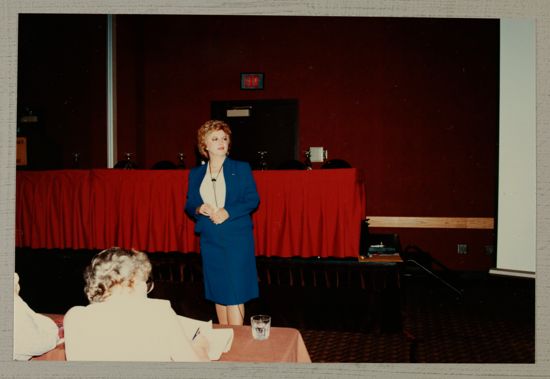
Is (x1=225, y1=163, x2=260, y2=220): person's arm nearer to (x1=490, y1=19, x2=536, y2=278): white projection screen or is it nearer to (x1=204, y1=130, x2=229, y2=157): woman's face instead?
(x1=204, y1=130, x2=229, y2=157): woman's face

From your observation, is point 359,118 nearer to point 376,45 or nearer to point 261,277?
point 376,45

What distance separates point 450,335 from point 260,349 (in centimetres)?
245

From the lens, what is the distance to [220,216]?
235 centimetres

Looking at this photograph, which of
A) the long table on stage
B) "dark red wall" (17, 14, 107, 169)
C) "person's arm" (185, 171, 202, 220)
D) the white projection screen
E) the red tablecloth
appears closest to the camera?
the long table on stage

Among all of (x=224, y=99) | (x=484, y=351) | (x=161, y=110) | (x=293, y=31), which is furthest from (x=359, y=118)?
(x=484, y=351)

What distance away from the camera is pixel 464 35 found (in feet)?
18.4

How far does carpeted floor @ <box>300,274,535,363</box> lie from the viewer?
2900 millimetres

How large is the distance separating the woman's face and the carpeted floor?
4.76 ft

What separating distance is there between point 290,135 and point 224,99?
101 cm

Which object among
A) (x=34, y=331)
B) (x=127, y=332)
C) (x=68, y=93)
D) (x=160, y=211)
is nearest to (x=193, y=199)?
(x=160, y=211)

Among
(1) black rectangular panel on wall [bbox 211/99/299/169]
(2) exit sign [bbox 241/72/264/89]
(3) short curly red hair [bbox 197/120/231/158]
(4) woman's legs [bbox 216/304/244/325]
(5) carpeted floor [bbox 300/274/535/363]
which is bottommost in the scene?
(5) carpeted floor [bbox 300/274/535/363]

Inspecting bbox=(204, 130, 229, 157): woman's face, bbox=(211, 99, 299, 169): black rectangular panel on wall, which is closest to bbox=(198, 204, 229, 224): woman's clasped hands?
bbox=(204, 130, 229, 157): woman's face

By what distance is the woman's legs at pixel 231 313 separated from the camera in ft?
7.95

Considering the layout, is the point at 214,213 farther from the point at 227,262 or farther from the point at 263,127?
the point at 263,127
